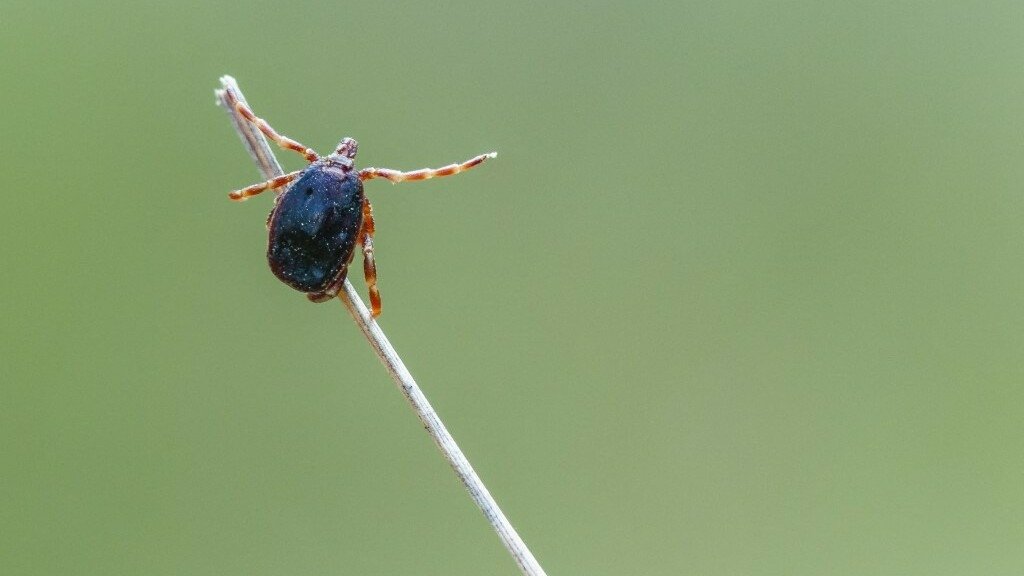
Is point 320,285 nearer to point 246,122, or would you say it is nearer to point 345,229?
point 345,229

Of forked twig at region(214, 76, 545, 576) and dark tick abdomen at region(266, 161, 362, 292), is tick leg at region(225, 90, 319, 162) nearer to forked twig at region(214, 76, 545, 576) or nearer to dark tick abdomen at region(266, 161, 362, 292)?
forked twig at region(214, 76, 545, 576)

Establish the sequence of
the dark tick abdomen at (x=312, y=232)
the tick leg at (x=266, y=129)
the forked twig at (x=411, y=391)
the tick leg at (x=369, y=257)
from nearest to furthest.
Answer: the forked twig at (x=411, y=391), the tick leg at (x=266, y=129), the dark tick abdomen at (x=312, y=232), the tick leg at (x=369, y=257)

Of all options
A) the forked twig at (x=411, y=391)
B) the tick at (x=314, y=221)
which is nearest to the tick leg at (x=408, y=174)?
the tick at (x=314, y=221)

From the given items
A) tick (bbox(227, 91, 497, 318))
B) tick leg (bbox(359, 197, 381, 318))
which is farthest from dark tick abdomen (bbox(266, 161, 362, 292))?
tick leg (bbox(359, 197, 381, 318))

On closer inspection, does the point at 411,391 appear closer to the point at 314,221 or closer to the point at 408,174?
the point at 314,221

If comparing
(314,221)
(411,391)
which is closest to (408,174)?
(314,221)

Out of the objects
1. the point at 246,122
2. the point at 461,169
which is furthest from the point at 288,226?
the point at 461,169

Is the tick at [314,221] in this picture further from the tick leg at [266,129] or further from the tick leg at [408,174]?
the tick leg at [408,174]
